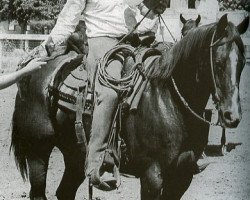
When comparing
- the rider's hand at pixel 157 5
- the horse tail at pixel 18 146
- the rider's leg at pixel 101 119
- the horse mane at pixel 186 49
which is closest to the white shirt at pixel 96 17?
the rider's hand at pixel 157 5

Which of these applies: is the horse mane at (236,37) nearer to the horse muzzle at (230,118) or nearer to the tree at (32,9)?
the horse muzzle at (230,118)

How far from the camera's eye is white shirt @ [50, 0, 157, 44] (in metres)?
5.00

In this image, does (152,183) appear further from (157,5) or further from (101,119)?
(157,5)

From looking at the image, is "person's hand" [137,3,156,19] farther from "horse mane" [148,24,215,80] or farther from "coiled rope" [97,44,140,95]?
"horse mane" [148,24,215,80]

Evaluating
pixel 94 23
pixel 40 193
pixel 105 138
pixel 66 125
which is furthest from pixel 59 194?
pixel 94 23

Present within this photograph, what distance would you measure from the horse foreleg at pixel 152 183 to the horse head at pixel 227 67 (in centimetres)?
73

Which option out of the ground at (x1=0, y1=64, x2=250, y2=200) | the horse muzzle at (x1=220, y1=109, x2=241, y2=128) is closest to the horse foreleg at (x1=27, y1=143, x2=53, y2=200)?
the ground at (x1=0, y1=64, x2=250, y2=200)

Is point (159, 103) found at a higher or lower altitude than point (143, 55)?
lower

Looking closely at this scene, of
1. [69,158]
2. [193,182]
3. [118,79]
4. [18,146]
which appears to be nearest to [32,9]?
[193,182]

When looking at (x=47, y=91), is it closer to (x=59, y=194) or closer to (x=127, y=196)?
(x=59, y=194)

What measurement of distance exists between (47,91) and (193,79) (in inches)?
65.4

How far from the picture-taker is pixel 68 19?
510 cm

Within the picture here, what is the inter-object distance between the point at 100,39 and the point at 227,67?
4.84ft

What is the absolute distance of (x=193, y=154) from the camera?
4.43 m
